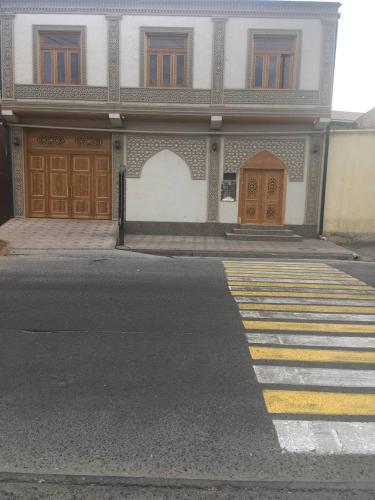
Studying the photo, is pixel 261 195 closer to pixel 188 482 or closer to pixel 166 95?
pixel 166 95

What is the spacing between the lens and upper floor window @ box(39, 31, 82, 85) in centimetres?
1505

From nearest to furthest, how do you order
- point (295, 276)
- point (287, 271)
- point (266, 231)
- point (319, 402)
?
point (319, 402)
point (295, 276)
point (287, 271)
point (266, 231)

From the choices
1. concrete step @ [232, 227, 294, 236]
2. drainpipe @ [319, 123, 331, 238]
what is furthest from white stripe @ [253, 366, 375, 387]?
drainpipe @ [319, 123, 331, 238]

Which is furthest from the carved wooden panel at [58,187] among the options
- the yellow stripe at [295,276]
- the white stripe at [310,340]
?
the white stripe at [310,340]

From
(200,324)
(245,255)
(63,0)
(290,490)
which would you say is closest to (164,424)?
Answer: (290,490)

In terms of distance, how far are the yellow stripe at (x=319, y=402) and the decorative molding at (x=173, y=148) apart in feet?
40.9

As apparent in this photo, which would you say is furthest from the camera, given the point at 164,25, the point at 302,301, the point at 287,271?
the point at 164,25

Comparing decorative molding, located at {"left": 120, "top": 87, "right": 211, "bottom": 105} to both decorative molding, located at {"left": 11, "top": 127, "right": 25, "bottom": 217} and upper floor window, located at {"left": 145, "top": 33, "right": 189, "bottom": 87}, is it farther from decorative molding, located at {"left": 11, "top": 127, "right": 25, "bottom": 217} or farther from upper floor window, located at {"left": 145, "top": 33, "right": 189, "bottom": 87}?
decorative molding, located at {"left": 11, "top": 127, "right": 25, "bottom": 217}

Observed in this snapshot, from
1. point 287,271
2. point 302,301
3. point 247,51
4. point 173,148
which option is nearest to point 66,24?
point 173,148

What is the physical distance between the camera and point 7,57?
49.4 ft

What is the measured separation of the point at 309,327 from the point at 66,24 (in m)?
13.8

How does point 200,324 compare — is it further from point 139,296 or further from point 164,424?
point 164,424

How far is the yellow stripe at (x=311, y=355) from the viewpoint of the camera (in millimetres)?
4520

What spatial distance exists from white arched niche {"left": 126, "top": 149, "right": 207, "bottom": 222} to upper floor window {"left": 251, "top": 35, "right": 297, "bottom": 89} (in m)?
3.88
